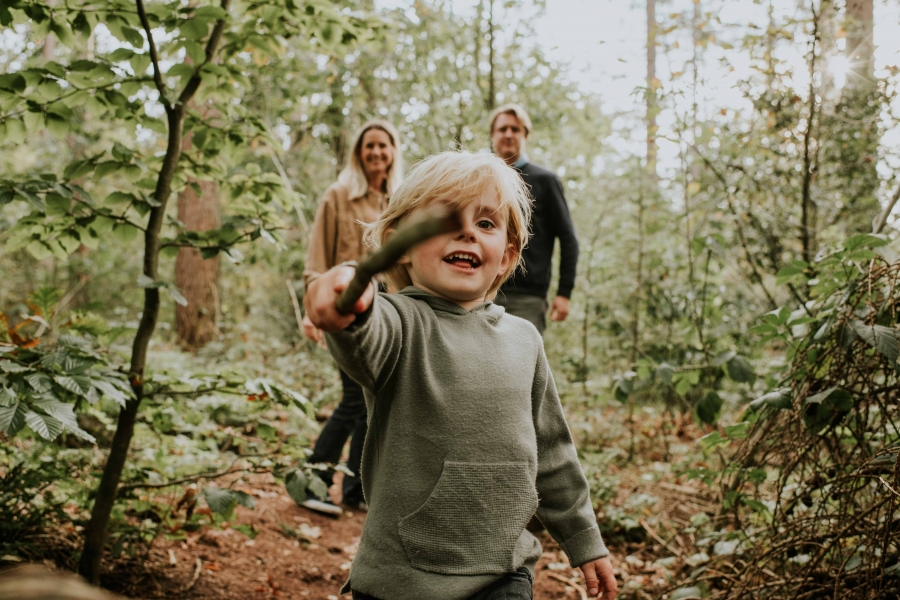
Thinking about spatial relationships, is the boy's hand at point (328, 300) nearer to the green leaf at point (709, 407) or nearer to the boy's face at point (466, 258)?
the boy's face at point (466, 258)

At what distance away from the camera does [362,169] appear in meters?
4.04

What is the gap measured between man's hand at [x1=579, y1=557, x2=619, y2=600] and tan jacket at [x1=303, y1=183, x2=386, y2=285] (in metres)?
2.53

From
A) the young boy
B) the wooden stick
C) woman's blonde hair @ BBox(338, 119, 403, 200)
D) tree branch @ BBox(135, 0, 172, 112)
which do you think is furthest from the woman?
the wooden stick

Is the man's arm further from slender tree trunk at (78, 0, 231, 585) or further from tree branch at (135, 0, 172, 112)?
tree branch at (135, 0, 172, 112)

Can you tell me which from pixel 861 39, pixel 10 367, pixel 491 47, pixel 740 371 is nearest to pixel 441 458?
pixel 10 367

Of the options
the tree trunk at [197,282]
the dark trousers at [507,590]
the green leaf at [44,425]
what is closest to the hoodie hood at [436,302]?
the dark trousers at [507,590]

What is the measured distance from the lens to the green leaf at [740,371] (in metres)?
2.71

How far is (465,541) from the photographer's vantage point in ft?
4.56

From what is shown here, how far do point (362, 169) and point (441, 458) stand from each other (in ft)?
9.65

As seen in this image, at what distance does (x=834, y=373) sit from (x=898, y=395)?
0.21 meters

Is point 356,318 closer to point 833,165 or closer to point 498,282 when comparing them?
point 498,282

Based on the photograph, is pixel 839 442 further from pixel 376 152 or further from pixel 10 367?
pixel 376 152

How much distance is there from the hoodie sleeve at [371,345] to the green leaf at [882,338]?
144cm

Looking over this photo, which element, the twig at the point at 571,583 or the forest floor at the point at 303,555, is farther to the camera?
the twig at the point at 571,583
